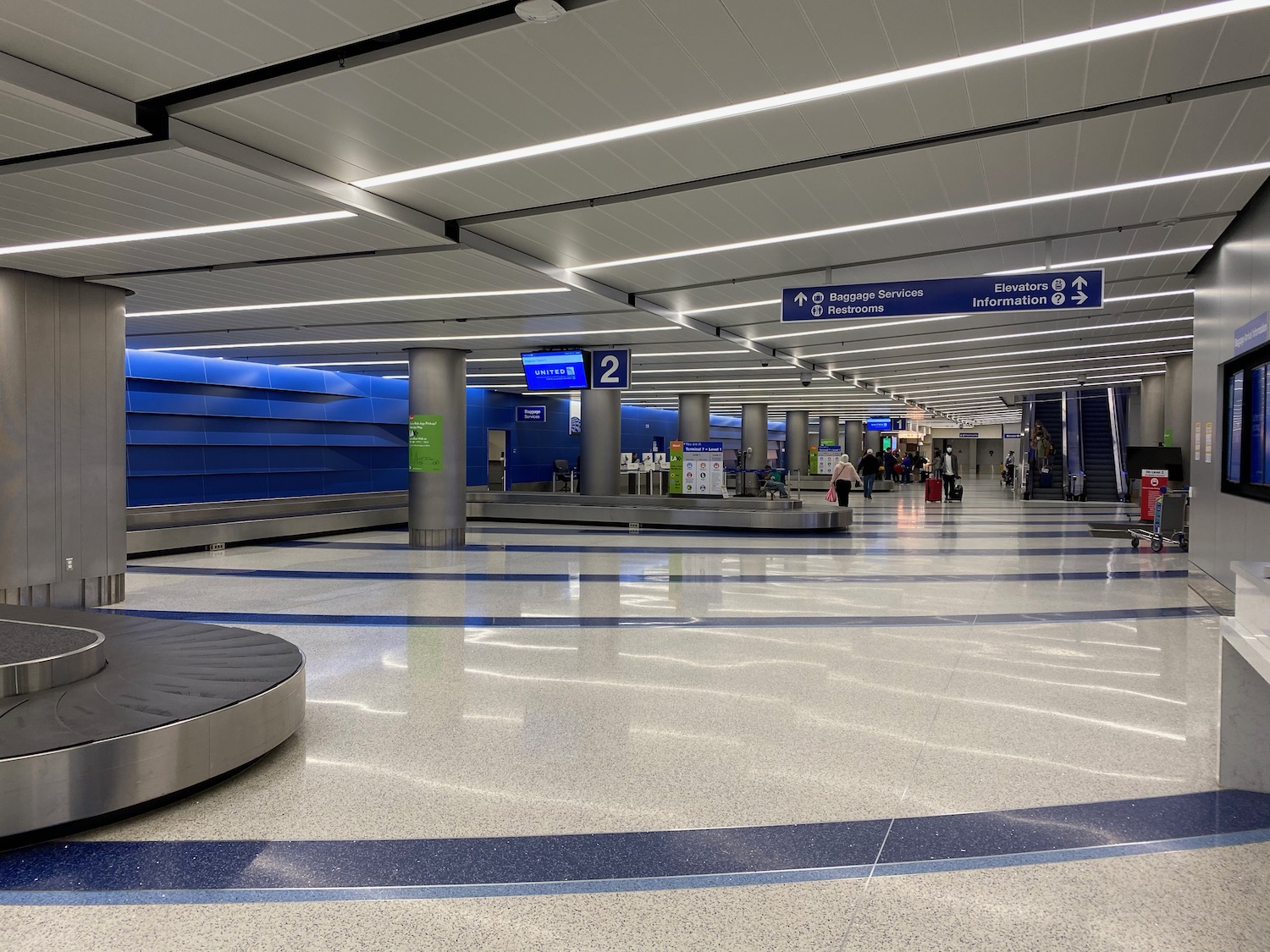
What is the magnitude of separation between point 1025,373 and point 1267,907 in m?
25.8

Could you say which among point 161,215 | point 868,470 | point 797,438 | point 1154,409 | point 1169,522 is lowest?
point 1169,522

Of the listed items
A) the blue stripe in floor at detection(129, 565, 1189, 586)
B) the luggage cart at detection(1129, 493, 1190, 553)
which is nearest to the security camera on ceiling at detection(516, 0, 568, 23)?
the blue stripe in floor at detection(129, 565, 1189, 586)

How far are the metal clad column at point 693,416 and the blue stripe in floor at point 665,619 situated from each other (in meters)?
21.5

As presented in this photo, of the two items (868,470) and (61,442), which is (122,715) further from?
(868,470)

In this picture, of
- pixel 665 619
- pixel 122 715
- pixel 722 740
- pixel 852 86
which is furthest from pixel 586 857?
pixel 665 619

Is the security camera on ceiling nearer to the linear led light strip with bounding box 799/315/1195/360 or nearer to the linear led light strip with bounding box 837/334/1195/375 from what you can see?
the linear led light strip with bounding box 799/315/1195/360

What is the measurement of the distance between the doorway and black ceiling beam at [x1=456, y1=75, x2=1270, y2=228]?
22.3 m

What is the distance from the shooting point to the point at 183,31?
4629 millimetres

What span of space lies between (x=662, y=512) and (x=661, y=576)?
26.8 feet

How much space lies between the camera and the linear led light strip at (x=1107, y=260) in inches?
415

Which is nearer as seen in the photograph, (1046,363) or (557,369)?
(557,369)

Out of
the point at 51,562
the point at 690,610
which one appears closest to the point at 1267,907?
the point at 690,610

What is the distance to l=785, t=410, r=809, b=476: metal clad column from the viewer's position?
41188mm

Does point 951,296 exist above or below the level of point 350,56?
below
